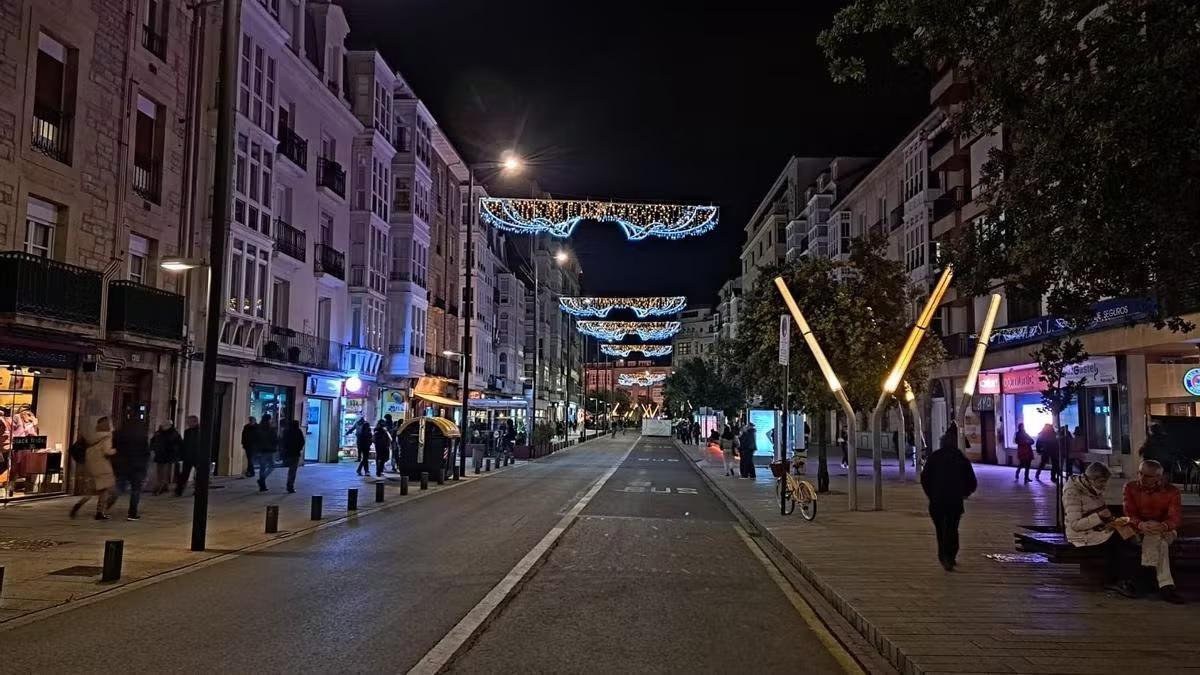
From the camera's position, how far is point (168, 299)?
21.0 metres

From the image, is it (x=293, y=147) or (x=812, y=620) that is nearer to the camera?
(x=812, y=620)

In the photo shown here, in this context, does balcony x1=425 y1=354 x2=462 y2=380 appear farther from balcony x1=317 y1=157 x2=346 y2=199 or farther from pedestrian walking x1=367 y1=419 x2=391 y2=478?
pedestrian walking x1=367 y1=419 x2=391 y2=478

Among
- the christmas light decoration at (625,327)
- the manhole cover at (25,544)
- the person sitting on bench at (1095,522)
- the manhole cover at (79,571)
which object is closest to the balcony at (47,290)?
the manhole cover at (25,544)

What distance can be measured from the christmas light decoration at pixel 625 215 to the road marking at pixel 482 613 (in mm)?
9670

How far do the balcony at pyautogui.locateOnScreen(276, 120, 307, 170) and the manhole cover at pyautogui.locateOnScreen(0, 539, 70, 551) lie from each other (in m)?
18.1

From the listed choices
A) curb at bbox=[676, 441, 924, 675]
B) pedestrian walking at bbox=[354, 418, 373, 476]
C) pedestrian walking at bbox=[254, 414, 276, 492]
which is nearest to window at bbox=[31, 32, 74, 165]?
pedestrian walking at bbox=[254, 414, 276, 492]

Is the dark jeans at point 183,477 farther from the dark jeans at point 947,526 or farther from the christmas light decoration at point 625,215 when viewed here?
the dark jeans at point 947,526

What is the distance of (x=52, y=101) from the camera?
1811 centimetres

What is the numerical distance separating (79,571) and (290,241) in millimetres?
20660

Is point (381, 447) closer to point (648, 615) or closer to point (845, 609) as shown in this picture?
point (648, 615)

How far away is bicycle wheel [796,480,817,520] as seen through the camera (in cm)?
1565

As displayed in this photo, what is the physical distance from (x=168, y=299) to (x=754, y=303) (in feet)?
47.2

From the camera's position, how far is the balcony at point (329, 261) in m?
31.5

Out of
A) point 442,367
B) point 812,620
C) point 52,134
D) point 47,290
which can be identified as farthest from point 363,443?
point 442,367
